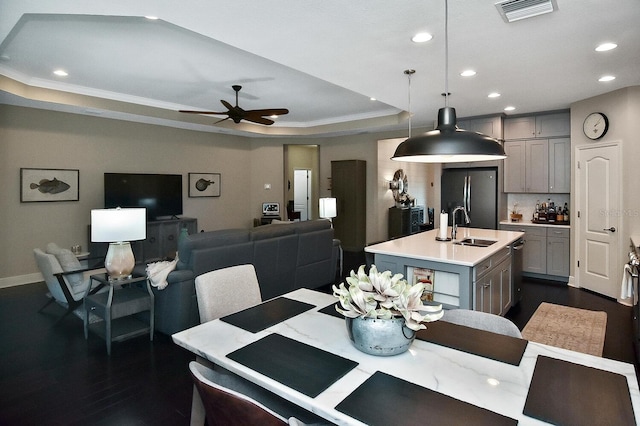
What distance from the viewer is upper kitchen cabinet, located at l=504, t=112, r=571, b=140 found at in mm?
5523

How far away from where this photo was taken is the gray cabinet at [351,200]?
808 centimetres

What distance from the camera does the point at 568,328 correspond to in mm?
3705

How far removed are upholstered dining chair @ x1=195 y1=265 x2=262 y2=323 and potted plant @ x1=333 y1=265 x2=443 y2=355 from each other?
0.96 m

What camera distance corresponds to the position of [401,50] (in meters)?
3.21

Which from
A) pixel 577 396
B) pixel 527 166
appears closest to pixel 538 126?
pixel 527 166

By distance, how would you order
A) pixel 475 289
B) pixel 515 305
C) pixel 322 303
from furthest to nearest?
pixel 515 305, pixel 475 289, pixel 322 303

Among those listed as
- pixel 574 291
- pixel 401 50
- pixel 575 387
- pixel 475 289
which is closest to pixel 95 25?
pixel 401 50

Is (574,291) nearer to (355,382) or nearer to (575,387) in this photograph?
(575,387)

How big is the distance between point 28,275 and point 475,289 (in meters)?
6.21

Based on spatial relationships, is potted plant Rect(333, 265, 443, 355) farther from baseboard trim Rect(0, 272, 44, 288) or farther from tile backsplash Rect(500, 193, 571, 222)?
baseboard trim Rect(0, 272, 44, 288)

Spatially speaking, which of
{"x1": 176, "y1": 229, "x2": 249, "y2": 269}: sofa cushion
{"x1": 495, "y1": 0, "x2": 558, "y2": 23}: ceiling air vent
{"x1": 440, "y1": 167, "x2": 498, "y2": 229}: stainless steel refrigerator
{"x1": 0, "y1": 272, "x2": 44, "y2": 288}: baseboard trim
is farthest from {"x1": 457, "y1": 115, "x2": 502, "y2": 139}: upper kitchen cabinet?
{"x1": 0, "y1": 272, "x2": 44, "y2": 288}: baseboard trim

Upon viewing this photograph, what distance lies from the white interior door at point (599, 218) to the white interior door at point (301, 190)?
6.96 m

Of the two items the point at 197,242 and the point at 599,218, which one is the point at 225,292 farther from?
the point at 599,218

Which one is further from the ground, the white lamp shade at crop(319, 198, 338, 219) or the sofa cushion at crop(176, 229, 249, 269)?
the white lamp shade at crop(319, 198, 338, 219)
